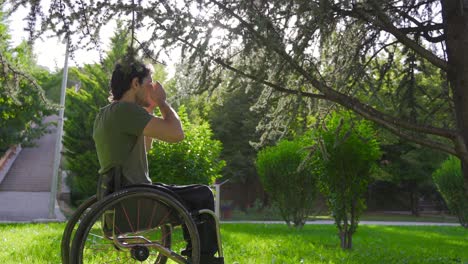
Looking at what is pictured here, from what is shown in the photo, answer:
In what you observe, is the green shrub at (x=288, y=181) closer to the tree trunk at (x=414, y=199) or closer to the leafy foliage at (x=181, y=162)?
the leafy foliage at (x=181, y=162)

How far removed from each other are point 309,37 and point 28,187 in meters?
25.4

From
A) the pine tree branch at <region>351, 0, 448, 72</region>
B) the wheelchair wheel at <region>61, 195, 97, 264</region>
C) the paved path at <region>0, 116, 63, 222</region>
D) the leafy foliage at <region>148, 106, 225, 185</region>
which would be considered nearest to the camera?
the wheelchair wheel at <region>61, 195, 97, 264</region>

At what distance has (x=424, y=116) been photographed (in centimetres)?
569

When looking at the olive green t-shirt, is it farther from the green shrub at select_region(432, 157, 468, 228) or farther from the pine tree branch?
the green shrub at select_region(432, 157, 468, 228)

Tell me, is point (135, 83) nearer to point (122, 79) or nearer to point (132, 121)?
point (122, 79)

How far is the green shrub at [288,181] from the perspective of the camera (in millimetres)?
12312

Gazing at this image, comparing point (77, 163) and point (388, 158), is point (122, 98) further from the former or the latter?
point (388, 158)

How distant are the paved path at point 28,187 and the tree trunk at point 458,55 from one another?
14379mm

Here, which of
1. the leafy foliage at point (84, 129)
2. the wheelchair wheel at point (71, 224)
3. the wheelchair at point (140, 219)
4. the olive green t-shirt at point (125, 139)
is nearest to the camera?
the wheelchair at point (140, 219)

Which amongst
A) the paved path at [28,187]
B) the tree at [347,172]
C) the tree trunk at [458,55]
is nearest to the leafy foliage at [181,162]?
the tree at [347,172]

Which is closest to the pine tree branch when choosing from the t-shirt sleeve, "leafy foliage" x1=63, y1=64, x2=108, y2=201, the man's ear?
the man's ear

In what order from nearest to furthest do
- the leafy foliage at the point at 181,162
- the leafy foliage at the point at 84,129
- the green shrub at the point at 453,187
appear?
the leafy foliage at the point at 181,162 < the green shrub at the point at 453,187 < the leafy foliage at the point at 84,129

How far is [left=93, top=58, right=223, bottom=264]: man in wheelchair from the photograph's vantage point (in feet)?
9.26

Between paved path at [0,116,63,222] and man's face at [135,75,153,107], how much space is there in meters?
14.4
